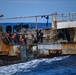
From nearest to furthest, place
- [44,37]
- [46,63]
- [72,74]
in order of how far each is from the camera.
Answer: [72,74] < [46,63] < [44,37]

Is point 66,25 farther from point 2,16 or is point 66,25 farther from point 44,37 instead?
point 2,16

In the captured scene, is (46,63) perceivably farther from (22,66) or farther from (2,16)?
(2,16)

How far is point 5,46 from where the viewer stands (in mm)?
23109

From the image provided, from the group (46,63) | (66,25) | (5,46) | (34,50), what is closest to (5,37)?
(5,46)

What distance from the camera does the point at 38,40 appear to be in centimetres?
2603

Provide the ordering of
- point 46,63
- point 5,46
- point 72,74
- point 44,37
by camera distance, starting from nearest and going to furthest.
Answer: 1. point 72,74
2. point 5,46
3. point 46,63
4. point 44,37

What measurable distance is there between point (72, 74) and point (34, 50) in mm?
5865

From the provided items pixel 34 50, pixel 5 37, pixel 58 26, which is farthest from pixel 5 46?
pixel 58 26

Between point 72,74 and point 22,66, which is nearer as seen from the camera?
point 72,74

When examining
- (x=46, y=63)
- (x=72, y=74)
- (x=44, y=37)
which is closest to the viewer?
(x=72, y=74)

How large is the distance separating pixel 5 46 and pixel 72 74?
6.99 m

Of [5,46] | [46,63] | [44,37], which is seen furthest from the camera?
[44,37]

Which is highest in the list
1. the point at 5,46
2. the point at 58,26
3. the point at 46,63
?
the point at 58,26

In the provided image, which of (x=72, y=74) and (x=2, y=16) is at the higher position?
(x=2, y=16)
